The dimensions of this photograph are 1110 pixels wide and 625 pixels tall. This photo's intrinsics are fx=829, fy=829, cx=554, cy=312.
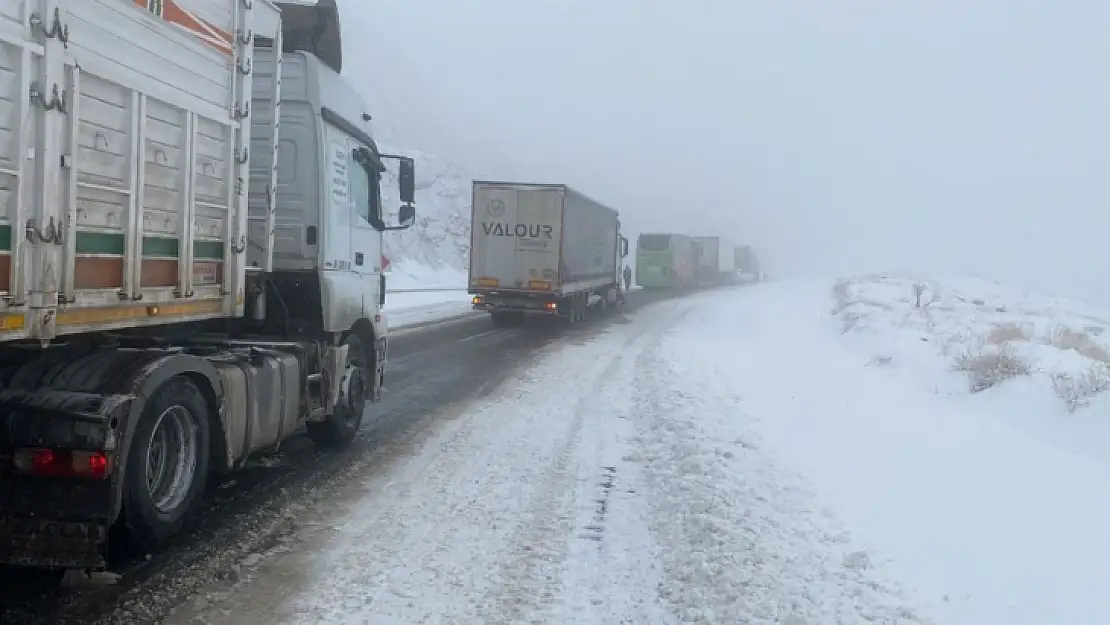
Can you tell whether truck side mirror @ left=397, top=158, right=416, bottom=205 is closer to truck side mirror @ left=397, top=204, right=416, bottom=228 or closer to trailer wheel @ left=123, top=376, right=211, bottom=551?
truck side mirror @ left=397, top=204, right=416, bottom=228

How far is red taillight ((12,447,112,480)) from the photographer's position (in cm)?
401

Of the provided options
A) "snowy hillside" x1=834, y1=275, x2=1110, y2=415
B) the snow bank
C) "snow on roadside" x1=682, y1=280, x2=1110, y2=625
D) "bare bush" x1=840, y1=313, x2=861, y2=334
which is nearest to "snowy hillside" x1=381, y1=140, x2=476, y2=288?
the snow bank

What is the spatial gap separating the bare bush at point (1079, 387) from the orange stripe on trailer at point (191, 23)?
26.0 feet

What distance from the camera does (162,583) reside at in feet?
14.2

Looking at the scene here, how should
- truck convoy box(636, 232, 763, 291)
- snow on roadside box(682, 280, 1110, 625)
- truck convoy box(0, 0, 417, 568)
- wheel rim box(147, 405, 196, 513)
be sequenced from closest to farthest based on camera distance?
truck convoy box(0, 0, 417, 568) < snow on roadside box(682, 280, 1110, 625) < wheel rim box(147, 405, 196, 513) < truck convoy box(636, 232, 763, 291)

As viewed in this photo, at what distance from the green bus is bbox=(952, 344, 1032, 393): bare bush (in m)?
37.6

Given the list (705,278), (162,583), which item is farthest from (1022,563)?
(705,278)

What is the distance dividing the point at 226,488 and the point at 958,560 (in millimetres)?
4897

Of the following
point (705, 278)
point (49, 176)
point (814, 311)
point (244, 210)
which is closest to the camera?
point (49, 176)

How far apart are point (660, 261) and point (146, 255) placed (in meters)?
45.0

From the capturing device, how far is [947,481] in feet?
20.3

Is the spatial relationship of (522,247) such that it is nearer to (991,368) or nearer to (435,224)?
(991,368)

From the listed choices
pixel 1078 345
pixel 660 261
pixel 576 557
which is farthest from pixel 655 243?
pixel 576 557

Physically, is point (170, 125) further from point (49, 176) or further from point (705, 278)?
point (705, 278)
